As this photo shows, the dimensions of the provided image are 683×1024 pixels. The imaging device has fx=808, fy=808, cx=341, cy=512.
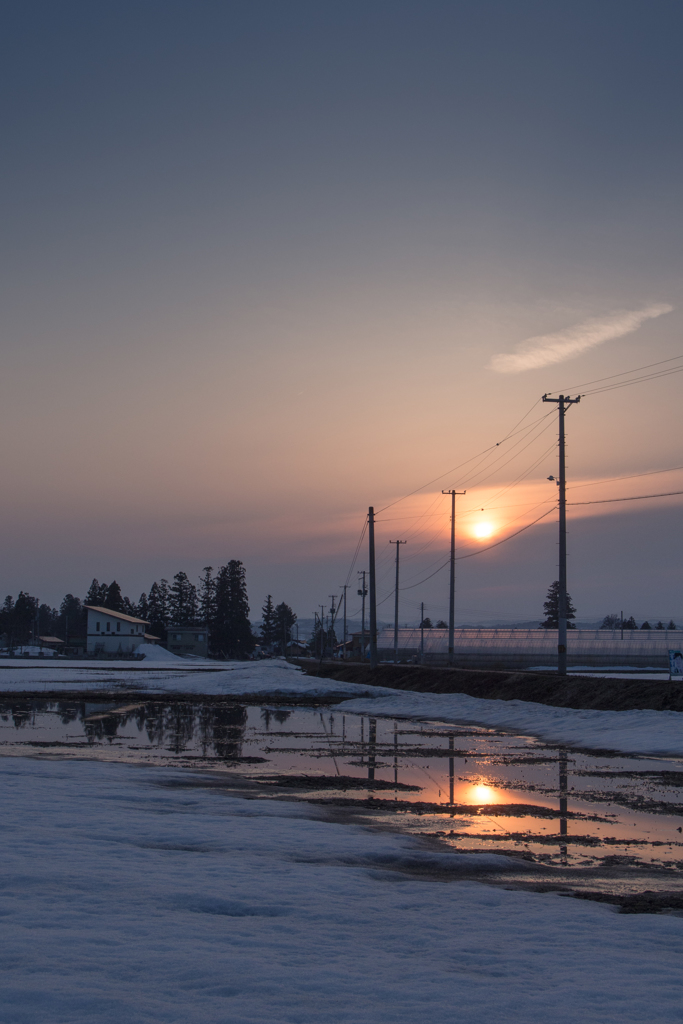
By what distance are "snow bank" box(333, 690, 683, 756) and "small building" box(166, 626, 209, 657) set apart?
113 metres

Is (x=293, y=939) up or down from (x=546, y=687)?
up

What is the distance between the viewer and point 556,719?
3147cm

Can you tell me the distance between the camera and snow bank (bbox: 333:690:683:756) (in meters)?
25.2

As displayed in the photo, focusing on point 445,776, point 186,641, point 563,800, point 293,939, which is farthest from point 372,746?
point 186,641

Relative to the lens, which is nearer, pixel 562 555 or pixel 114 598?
pixel 562 555

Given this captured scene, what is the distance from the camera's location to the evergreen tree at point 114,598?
178250 millimetres

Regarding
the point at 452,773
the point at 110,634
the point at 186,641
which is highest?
the point at 452,773

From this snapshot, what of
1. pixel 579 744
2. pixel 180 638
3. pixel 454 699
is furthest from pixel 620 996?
pixel 180 638

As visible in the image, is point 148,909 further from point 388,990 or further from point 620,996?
point 620,996

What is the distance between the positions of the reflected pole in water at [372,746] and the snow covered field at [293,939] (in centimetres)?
761

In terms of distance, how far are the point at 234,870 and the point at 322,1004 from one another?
4.18 m

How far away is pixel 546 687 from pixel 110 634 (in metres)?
111

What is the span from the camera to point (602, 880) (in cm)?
1014

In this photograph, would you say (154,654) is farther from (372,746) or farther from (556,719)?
(372,746)
